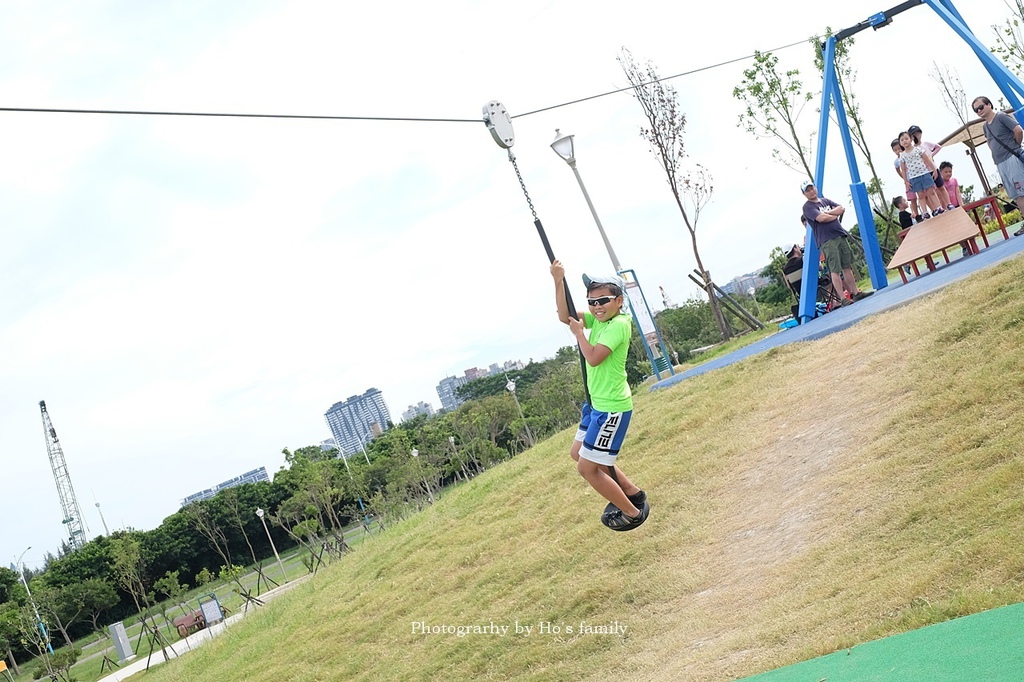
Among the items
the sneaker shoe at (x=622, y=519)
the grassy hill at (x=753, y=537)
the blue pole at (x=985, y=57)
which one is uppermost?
the blue pole at (x=985, y=57)

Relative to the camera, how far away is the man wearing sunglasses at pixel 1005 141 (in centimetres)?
1129

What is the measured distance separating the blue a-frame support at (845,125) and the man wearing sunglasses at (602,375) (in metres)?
8.33

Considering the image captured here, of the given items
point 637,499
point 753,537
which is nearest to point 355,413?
point 753,537

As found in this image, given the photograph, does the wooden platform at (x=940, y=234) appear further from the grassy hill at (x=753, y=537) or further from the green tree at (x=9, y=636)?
the green tree at (x=9, y=636)

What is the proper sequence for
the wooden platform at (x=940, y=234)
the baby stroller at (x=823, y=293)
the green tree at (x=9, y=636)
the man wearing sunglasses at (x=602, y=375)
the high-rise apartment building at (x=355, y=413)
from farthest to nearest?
the high-rise apartment building at (x=355, y=413), the green tree at (x=9, y=636), the baby stroller at (x=823, y=293), the wooden platform at (x=940, y=234), the man wearing sunglasses at (x=602, y=375)

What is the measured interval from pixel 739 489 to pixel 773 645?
12.1 ft

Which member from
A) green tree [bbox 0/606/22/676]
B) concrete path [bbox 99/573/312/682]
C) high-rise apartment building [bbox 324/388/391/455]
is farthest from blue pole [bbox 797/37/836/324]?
high-rise apartment building [bbox 324/388/391/455]

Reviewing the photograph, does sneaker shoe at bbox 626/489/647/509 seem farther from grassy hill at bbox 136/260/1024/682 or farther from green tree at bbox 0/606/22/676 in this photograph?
green tree at bbox 0/606/22/676

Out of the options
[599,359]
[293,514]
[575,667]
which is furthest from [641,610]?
[293,514]

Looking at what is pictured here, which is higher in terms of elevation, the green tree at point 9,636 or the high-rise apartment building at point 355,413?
the high-rise apartment building at point 355,413

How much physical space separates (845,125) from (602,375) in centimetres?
1007

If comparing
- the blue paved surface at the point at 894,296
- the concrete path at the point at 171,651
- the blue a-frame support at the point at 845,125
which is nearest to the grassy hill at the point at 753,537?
the blue paved surface at the point at 894,296

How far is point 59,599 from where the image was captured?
1307 inches

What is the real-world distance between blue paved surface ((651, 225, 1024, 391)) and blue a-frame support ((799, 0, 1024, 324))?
15.0 inches
